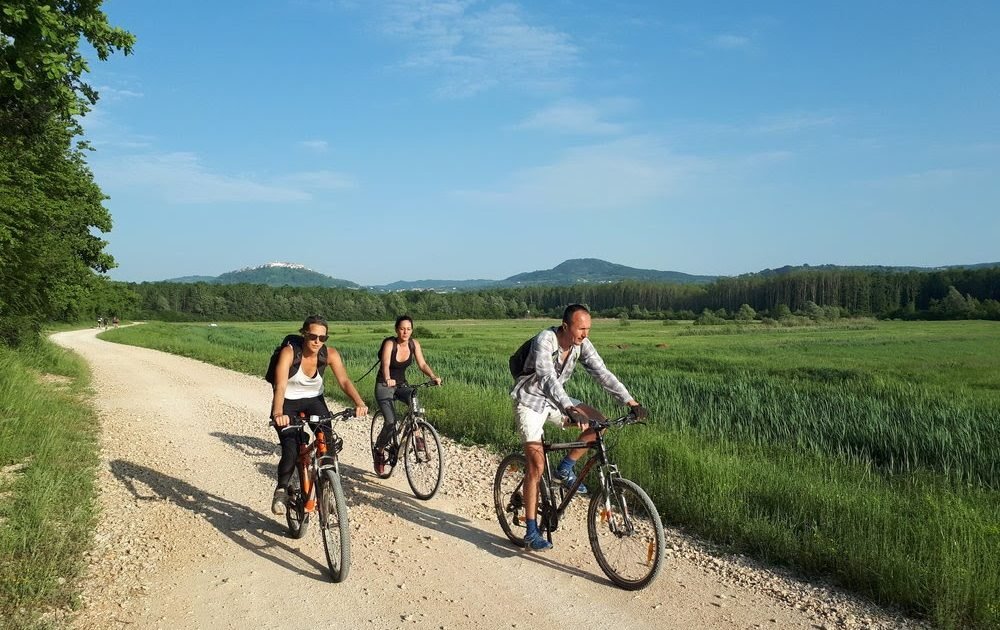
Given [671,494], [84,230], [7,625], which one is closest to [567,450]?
[671,494]

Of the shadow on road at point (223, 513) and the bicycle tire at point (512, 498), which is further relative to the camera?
the bicycle tire at point (512, 498)

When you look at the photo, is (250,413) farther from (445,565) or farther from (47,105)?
(445,565)

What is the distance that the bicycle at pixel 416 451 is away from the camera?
21.4ft

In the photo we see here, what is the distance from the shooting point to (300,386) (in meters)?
5.16

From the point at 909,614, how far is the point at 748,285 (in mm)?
131879

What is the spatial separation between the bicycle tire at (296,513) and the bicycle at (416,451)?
1512 mm

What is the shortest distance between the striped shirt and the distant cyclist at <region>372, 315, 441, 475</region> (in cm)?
244

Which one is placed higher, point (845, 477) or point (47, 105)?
point (47, 105)

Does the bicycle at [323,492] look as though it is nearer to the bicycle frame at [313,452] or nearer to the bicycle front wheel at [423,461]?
the bicycle frame at [313,452]

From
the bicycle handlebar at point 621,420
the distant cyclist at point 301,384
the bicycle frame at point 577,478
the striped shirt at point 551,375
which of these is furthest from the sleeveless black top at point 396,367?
the bicycle handlebar at point 621,420

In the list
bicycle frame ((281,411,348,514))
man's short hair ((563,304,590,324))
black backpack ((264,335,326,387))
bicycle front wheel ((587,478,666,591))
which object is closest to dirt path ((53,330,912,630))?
bicycle front wheel ((587,478,666,591))

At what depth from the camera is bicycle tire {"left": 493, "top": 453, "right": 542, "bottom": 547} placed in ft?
17.0

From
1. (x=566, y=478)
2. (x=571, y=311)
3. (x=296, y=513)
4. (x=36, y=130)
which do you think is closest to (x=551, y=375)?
(x=571, y=311)

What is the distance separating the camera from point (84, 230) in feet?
90.2
